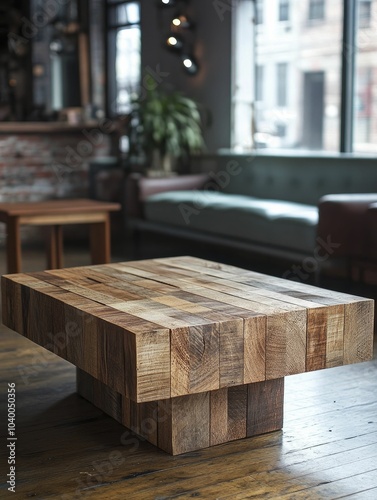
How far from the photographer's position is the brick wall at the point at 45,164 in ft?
24.7

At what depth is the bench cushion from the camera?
522cm

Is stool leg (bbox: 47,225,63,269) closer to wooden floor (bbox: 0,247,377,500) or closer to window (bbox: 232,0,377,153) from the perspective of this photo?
wooden floor (bbox: 0,247,377,500)

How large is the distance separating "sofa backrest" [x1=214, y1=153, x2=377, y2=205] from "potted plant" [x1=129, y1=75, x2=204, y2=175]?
42 centimetres

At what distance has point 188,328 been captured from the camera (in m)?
2.30

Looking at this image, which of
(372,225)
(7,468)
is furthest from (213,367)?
(372,225)

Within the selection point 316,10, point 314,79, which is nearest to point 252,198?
point 314,79

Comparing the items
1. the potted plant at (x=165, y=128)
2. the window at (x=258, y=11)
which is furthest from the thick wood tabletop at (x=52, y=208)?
the window at (x=258, y=11)

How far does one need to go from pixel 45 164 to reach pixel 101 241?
8.89 feet

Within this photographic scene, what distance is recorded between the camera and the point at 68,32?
9.46 m

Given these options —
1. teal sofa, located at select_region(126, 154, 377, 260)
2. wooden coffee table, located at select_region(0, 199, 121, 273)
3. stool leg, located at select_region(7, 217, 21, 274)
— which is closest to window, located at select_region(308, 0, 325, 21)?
teal sofa, located at select_region(126, 154, 377, 260)

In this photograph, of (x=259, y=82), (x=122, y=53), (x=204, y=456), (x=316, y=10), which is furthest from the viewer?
(x=122, y=53)

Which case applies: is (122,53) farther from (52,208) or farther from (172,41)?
(52,208)

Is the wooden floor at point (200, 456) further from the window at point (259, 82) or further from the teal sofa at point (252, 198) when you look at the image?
the window at point (259, 82)

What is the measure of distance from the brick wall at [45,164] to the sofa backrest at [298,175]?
1.48 meters
